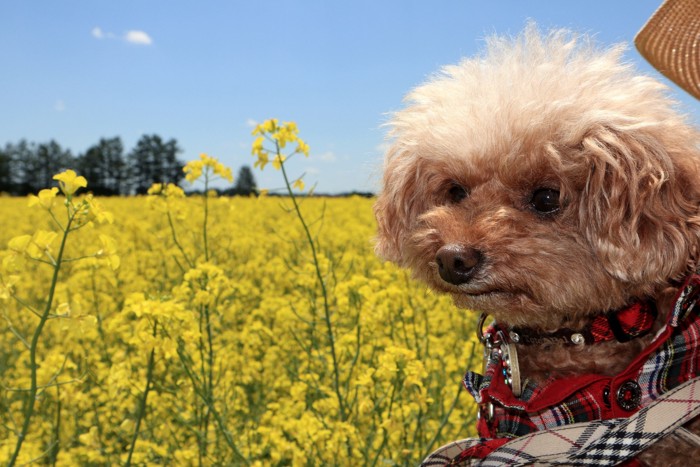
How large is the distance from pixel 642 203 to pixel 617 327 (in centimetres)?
27

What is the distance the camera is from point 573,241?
1.51 metres

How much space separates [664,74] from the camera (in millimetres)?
1776

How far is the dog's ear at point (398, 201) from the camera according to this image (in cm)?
182

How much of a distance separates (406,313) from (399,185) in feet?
6.33

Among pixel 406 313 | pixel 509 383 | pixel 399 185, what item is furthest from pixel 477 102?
pixel 406 313

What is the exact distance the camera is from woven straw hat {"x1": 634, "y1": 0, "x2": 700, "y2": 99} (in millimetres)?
1634

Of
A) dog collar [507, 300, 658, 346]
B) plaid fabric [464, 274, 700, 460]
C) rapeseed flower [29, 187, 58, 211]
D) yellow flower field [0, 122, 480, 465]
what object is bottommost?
yellow flower field [0, 122, 480, 465]

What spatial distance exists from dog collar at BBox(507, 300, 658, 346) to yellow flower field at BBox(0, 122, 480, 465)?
0.66m

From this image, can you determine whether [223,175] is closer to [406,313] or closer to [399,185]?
[406,313]

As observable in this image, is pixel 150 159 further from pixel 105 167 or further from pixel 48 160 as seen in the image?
pixel 48 160

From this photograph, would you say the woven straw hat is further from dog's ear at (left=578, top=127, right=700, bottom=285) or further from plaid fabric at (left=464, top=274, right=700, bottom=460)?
plaid fabric at (left=464, top=274, right=700, bottom=460)

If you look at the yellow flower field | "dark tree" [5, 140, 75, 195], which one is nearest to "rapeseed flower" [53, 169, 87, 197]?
the yellow flower field

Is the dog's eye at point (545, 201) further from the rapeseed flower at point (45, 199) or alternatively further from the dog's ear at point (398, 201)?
the rapeseed flower at point (45, 199)

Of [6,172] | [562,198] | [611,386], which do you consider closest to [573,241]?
[562,198]
